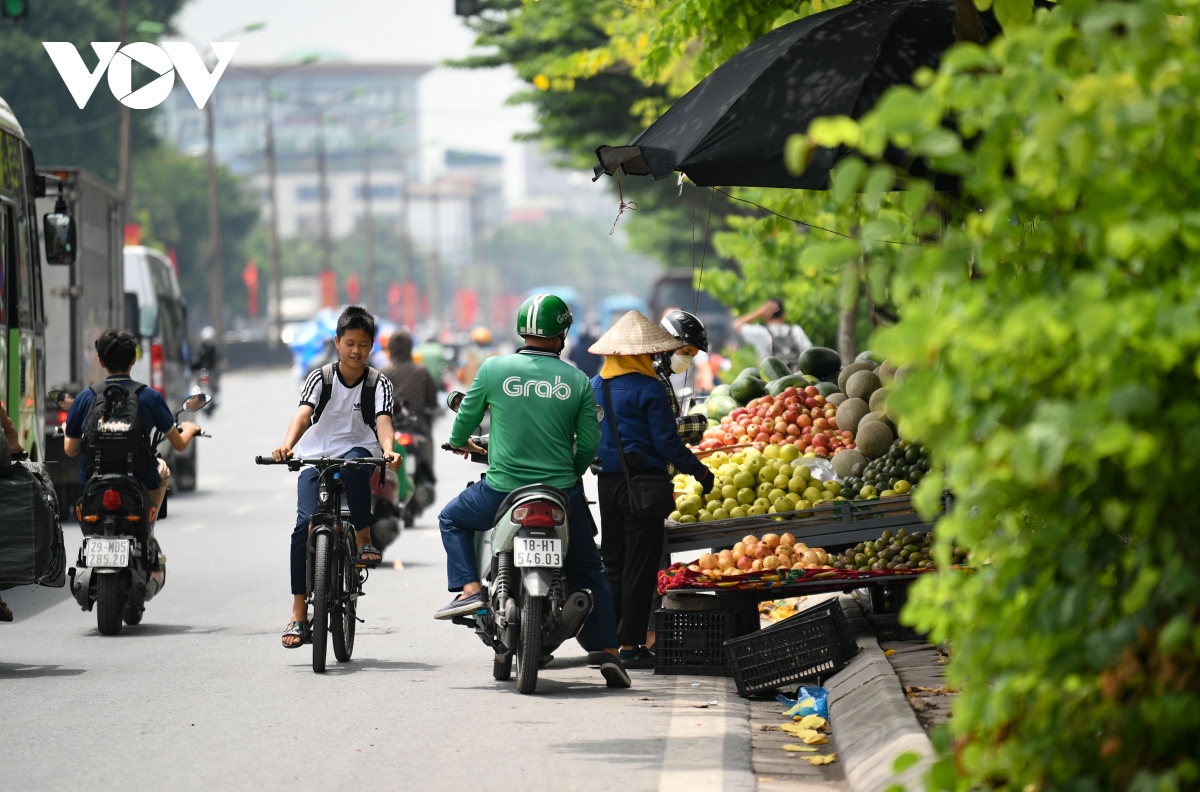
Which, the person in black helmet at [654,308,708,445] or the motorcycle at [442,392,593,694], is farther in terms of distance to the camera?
the person in black helmet at [654,308,708,445]

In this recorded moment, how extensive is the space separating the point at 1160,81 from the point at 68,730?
18.3ft

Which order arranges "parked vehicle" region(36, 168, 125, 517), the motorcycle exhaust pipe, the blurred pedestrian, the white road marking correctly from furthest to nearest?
the blurred pedestrian
"parked vehicle" region(36, 168, 125, 517)
the motorcycle exhaust pipe
the white road marking

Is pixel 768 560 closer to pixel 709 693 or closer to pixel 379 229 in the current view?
pixel 709 693

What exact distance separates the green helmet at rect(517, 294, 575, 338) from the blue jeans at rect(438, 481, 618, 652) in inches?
28.1

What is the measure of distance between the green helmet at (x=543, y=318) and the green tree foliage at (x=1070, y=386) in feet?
14.4

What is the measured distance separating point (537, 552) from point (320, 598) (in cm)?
134

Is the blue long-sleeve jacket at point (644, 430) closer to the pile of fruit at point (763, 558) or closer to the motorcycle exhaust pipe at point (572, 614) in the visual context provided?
the pile of fruit at point (763, 558)

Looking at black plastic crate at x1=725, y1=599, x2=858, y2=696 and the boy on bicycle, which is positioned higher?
the boy on bicycle

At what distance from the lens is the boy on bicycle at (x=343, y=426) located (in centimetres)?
939

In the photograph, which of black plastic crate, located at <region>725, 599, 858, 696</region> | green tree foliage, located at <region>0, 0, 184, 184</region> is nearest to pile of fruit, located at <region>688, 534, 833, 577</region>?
black plastic crate, located at <region>725, 599, 858, 696</region>

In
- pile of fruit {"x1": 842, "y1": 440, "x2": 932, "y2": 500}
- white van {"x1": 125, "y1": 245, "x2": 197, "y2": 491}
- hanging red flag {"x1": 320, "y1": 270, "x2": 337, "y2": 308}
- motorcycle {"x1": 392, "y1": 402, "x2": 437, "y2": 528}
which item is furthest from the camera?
hanging red flag {"x1": 320, "y1": 270, "x2": 337, "y2": 308}

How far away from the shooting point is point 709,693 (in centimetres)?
880

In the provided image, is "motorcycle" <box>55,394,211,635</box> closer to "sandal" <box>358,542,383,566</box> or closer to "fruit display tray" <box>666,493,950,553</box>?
"sandal" <box>358,542,383,566</box>

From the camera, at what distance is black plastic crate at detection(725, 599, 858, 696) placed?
8.47 metres
